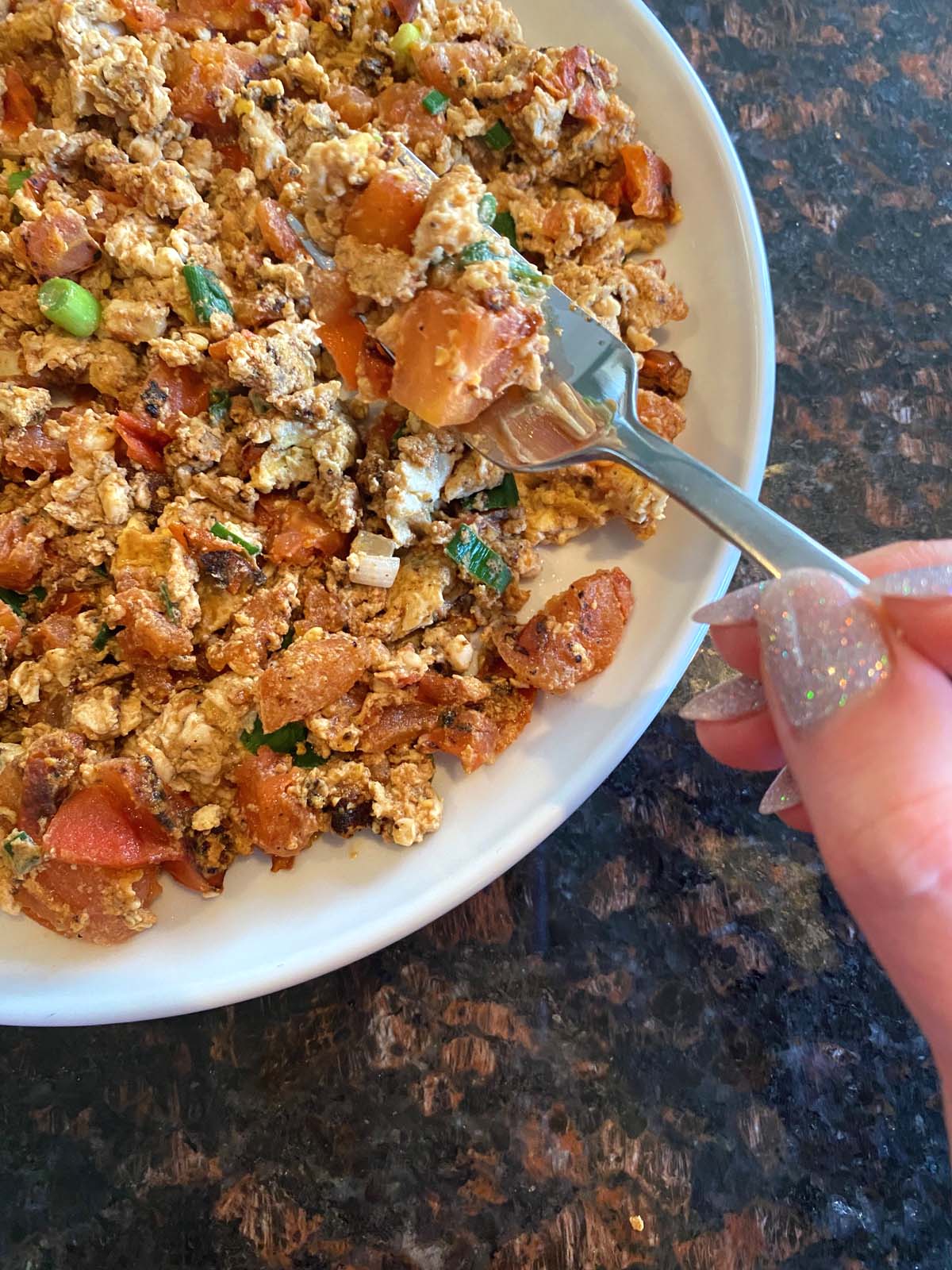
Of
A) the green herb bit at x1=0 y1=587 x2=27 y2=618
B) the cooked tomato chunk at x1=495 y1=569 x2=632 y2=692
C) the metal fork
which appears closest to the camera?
the metal fork

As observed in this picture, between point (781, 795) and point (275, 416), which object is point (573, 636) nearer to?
point (781, 795)

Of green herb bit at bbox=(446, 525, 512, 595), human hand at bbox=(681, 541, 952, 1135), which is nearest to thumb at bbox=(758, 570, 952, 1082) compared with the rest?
human hand at bbox=(681, 541, 952, 1135)

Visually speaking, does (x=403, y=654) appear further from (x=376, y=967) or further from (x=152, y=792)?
(x=376, y=967)

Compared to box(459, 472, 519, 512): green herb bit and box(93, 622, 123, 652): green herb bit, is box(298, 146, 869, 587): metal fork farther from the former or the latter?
box(93, 622, 123, 652): green herb bit

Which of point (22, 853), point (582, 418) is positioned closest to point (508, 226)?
point (582, 418)

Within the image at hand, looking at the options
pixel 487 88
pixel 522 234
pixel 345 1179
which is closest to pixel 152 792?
pixel 345 1179

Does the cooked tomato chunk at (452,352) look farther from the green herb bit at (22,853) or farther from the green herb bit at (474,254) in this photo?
A: the green herb bit at (22,853)
